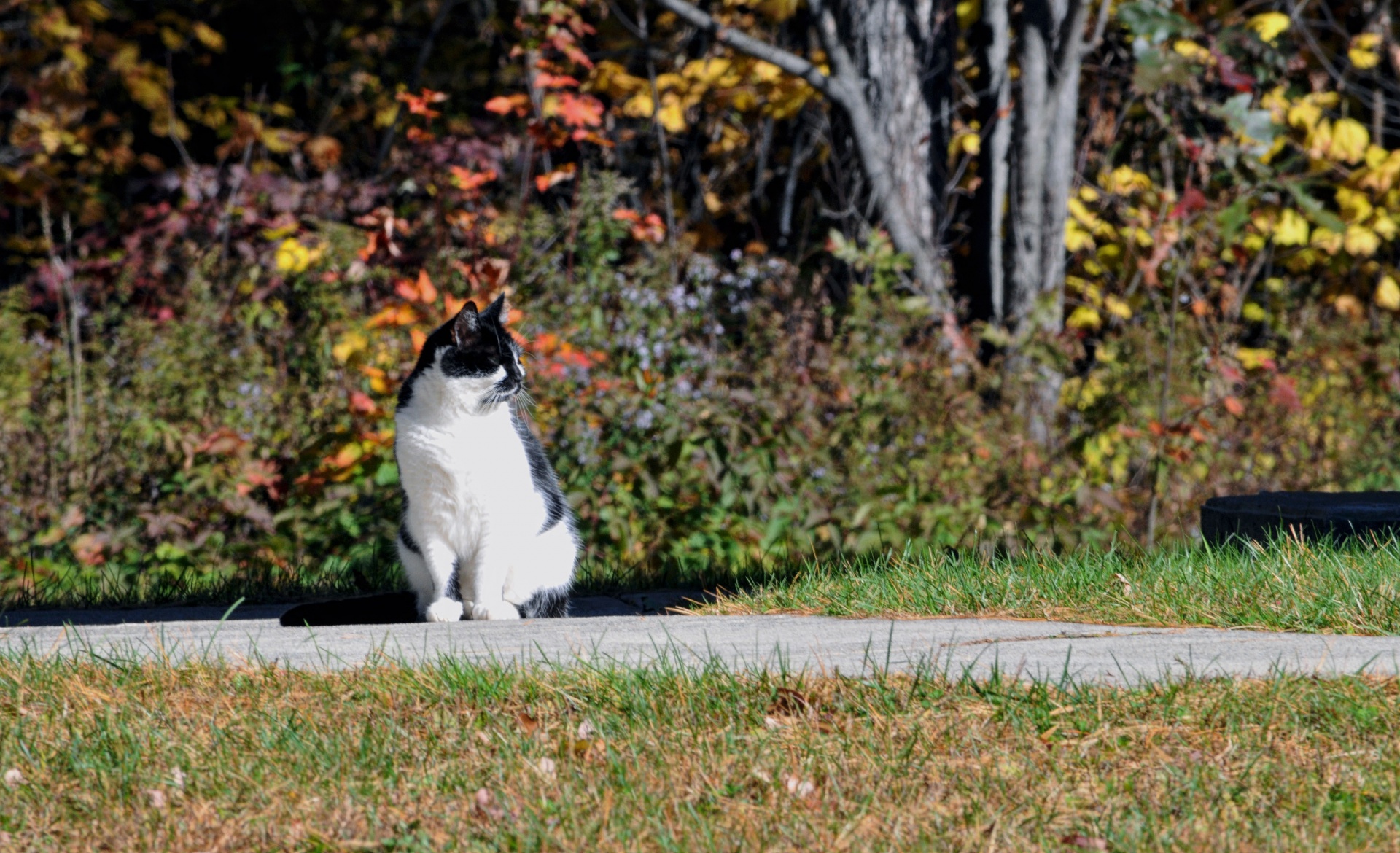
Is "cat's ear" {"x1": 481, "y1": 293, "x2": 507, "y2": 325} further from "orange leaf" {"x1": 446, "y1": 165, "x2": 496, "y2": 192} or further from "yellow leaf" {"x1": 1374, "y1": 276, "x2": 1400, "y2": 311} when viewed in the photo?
"yellow leaf" {"x1": 1374, "y1": 276, "x2": 1400, "y2": 311}

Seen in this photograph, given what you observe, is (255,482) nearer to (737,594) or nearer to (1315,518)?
(737,594)

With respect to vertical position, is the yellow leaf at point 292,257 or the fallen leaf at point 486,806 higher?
the yellow leaf at point 292,257

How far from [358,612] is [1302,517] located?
3355 mm

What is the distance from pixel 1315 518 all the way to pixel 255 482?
14.0 feet

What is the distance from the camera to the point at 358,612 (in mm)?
4660

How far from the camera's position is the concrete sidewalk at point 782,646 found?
3.42 m

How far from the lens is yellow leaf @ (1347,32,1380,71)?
9.00 metres

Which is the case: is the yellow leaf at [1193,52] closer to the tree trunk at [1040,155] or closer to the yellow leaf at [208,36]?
the tree trunk at [1040,155]

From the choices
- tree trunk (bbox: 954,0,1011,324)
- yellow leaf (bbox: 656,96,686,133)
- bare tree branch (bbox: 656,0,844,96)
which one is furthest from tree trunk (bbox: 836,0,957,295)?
yellow leaf (bbox: 656,96,686,133)

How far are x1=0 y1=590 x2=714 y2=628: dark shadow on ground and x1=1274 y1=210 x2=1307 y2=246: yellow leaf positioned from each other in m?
5.26

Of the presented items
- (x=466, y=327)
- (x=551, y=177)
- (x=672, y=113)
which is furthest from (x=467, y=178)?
(x=466, y=327)

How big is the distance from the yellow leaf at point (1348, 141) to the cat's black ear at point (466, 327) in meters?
6.59

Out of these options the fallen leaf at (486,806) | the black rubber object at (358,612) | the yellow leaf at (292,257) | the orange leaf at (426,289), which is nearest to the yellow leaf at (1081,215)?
the orange leaf at (426,289)

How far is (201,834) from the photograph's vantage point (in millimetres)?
2684
